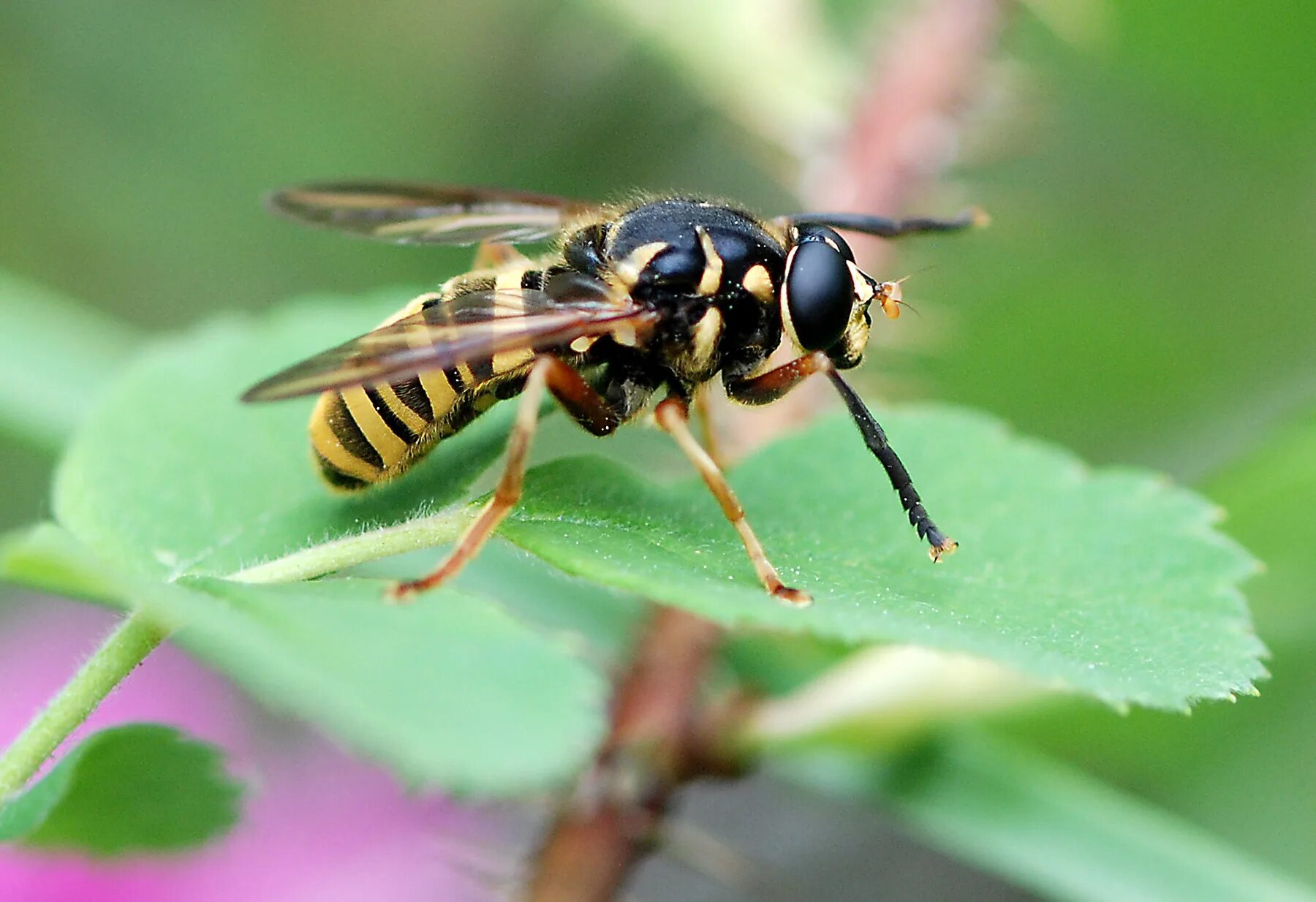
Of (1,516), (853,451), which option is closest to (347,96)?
(1,516)

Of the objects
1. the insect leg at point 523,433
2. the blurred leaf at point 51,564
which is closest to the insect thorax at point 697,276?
the insect leg at point 523,433

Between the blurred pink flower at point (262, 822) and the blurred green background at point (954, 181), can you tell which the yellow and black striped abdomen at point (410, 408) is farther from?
the blurred pink flower at point (262, 822)

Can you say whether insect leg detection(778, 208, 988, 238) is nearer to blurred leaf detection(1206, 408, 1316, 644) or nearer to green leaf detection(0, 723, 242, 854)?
blurred leaf detection(1206, 408, 1316, 644)

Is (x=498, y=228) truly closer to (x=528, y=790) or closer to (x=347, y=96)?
(x=528, y=790)

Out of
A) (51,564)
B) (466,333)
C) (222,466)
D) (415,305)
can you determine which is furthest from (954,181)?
(51,564)

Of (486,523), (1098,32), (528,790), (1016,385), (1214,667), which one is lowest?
(528,790)

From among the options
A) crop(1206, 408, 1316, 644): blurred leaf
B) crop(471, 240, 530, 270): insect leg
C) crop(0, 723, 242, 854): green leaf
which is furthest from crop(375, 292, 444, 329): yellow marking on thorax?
crop(1206, 408, 1316, 644): blurred leaf
